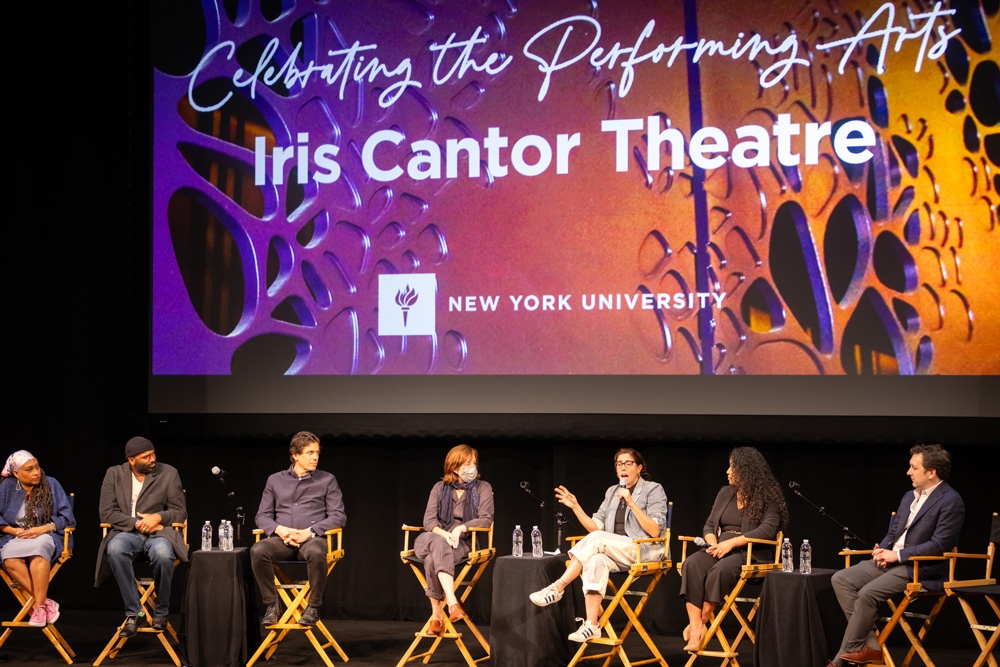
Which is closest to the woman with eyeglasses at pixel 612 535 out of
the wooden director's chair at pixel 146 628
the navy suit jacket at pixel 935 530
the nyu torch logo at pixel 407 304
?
the navy suit jacket at pixel 935 530

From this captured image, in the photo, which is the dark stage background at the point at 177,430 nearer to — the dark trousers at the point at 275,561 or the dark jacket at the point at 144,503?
the dark jacket at the point at 144,503

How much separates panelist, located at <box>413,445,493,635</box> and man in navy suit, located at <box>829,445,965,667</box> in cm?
176

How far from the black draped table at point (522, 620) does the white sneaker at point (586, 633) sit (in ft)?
0.60

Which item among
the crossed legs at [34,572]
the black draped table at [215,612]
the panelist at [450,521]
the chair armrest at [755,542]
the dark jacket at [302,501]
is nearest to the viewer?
the chair armrest at [755,542]

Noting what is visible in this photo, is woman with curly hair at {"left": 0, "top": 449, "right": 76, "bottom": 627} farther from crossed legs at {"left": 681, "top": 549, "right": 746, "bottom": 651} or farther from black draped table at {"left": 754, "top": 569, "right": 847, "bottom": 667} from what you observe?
black draped table at {"left": 754, "top": 569, "right": 847, "bottom": 667}

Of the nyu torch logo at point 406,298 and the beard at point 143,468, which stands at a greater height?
the nyu torch logo at point 406,298

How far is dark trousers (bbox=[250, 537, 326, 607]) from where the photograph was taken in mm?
5633

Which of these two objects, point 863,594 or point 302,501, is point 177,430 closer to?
point 302,501

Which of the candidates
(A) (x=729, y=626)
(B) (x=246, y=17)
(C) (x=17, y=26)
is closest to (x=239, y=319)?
(B) (x=246, y=17)

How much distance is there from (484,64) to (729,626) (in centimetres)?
339

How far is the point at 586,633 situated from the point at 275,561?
1.55 m

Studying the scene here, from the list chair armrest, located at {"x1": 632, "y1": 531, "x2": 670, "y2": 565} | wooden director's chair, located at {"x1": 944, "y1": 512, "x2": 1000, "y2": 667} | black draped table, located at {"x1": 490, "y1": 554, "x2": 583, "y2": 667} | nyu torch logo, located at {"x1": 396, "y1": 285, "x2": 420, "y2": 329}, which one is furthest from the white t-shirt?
wooden director's chair, located at {"x1": 944, "y1": 512, "x2": 1000, "y2": 667}

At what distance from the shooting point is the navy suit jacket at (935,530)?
510 cm

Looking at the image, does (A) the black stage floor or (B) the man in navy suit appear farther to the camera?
(A) the black stage floor
